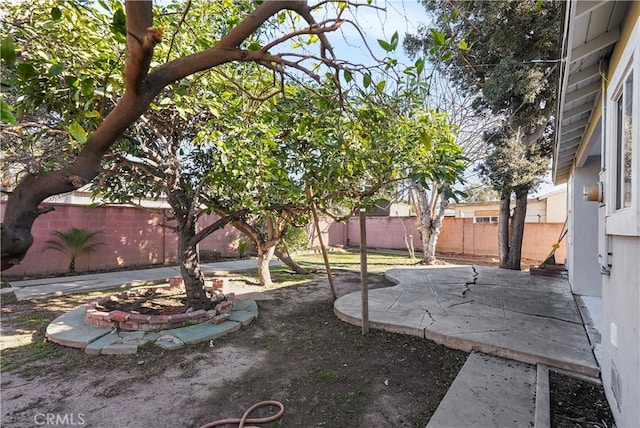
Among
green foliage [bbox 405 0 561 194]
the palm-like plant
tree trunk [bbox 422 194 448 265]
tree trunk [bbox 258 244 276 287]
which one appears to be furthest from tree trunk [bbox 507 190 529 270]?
the palm-like plant

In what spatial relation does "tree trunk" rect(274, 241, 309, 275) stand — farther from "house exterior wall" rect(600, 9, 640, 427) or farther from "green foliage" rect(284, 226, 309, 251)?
"house exterior wall" rect(600, 9, 640, 427)

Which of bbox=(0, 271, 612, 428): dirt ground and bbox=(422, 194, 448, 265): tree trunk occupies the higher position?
bbox=(422, 194, 448, 265): tree trunk

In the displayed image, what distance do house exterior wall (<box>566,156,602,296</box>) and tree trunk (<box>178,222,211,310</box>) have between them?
21.2ft

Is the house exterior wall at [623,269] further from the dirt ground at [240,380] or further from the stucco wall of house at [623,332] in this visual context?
the dirt ground at [240,380]

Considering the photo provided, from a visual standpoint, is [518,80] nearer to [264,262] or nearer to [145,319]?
[264,262]

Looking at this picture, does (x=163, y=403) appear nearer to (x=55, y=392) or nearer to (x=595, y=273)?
(x=55, y=392)

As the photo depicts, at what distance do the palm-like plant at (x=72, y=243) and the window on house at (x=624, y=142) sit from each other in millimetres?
10726

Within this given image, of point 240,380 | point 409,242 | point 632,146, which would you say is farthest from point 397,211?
point 632,146

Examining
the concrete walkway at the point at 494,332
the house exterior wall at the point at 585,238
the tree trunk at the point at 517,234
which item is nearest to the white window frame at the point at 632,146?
the concrete walkway at the point at 494,332

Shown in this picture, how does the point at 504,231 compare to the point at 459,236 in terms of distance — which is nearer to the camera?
the point at 504,231

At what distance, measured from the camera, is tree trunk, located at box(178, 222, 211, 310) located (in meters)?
5.18

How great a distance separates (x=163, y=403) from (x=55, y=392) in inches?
43.4

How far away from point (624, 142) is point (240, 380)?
3665 mm

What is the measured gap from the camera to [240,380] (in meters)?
3.27
